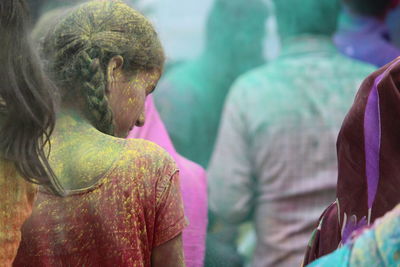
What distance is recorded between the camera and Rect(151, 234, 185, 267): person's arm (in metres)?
1.74

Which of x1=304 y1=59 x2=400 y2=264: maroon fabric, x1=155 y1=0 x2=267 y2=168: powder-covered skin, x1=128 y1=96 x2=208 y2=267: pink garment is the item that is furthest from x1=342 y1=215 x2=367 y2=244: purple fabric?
x1=155 y1=0 x2=267 y2=168: powder-covered skin

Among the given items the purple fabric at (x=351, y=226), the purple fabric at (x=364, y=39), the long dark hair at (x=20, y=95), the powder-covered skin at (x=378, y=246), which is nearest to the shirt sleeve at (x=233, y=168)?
the purple fabric at (x=364, y=39)

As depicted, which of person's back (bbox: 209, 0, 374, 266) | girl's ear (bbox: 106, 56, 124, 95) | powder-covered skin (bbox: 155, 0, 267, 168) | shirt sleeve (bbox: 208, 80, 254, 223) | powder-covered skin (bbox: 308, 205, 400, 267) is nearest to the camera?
powder-covered skin (bbox: 308, 205, 400, 267)

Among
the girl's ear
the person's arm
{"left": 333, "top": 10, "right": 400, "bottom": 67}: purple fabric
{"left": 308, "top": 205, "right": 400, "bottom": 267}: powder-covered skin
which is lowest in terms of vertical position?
{"left": 333, "top": 10, "right": 400, "bottom": 67}: purple fabric

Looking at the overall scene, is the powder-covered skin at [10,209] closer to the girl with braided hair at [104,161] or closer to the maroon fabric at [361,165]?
the girl with braided hair at [104,161]

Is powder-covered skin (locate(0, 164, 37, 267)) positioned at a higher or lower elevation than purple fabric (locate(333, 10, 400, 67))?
higher

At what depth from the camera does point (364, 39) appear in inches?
157

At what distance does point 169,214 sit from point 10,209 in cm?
36

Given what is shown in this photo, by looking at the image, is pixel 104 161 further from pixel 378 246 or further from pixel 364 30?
pixel 364 30

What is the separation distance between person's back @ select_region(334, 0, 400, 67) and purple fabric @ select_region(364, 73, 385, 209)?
217cm

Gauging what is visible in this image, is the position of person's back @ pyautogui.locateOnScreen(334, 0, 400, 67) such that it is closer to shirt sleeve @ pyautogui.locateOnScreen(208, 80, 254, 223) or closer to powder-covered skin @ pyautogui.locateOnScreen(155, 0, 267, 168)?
powder-covered skin @ pyautogui.locateOnScreen(155, 0, 267, 168)

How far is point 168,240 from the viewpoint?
1.74m

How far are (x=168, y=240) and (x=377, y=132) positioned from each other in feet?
1.60

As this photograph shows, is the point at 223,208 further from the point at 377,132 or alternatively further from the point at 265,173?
the point at 377,132
